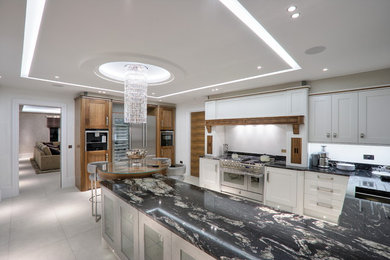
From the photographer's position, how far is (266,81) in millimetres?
3346

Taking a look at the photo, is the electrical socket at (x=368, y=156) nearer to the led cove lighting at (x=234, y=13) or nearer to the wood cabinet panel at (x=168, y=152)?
the led cove lighting at (x=234, y=13)

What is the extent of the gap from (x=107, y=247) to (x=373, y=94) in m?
4.35

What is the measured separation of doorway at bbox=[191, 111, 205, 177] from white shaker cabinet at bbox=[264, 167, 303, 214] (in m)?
2.50

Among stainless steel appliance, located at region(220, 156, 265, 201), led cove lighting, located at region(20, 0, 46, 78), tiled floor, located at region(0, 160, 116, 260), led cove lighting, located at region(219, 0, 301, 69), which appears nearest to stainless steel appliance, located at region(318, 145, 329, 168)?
stainless steel appliance, located at region(220, 156, 265, 201)

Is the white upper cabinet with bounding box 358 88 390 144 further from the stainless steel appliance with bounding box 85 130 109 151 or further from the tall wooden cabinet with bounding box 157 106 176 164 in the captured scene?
the stainless steel appliance with bounding box 85 130 109 151

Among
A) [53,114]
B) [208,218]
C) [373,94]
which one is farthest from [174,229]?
[53,114]

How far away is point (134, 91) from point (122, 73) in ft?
2.77

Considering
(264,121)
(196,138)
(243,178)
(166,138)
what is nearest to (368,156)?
(264,121)

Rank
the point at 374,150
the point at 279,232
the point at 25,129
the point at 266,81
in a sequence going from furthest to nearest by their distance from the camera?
1. the point at 25,129
2. the point at 266,81
3. the point at 374,150
4. the point at 279,232

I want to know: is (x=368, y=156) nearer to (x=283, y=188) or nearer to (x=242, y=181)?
(x=283, y=188)

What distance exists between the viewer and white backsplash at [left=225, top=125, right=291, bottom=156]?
3.90 meters

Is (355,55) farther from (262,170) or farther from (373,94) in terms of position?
(262,170)

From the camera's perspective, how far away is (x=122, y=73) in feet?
11.0

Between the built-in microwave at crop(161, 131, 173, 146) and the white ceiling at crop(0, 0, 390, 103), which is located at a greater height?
the white ceiling at crop(0, 0, 390, 103)
